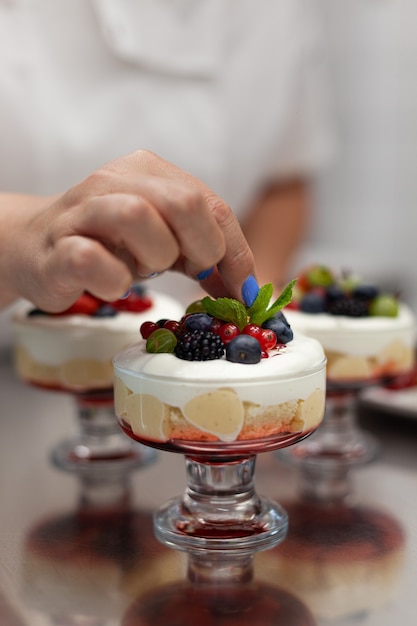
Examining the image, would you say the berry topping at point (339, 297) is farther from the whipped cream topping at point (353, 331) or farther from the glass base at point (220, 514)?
the glass base at point (220, 514)

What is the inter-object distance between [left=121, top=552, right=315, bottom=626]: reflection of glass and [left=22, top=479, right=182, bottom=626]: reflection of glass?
0.02m

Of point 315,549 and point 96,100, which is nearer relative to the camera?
point 315,549

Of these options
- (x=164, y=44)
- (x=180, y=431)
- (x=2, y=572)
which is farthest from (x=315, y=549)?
(x=164, y=44)

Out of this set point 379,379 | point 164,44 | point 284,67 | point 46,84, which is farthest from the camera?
point 284,67

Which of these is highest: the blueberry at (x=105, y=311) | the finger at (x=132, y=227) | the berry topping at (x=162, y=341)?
the finger at (x=132, y=227)

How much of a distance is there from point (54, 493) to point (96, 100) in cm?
103

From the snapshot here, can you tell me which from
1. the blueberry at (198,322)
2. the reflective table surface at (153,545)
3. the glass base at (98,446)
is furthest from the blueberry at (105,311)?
the blueberry at (198,322)

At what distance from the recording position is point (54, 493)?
1.13 m

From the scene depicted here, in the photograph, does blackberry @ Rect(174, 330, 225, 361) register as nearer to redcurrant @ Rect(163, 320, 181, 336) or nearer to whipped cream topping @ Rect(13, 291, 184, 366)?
redcurrant @ Rect(163, 320, 181, 336)

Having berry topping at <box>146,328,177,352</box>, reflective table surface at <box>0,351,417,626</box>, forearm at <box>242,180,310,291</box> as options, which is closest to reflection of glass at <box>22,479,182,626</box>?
reflective table surface at <box>0,351,417,626</box>

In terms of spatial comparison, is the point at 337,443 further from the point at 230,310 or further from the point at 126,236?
the point at 126,236

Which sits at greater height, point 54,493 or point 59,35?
point 59,35

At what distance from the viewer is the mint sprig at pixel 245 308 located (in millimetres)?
908

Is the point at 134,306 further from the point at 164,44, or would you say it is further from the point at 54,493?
the point at 164,44
